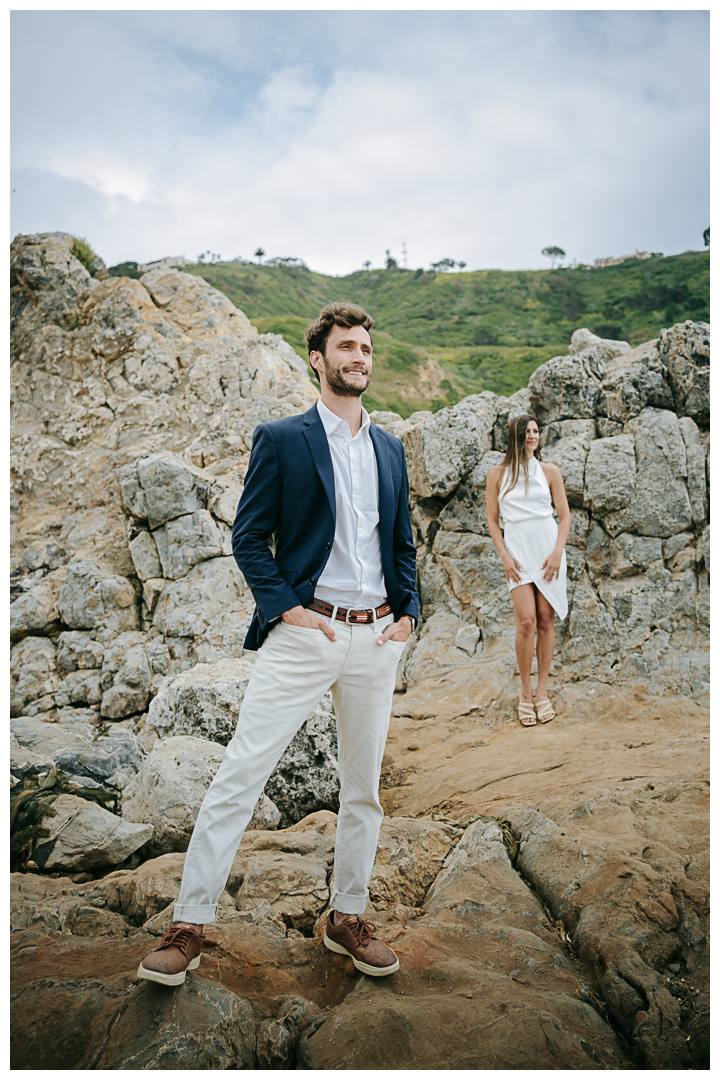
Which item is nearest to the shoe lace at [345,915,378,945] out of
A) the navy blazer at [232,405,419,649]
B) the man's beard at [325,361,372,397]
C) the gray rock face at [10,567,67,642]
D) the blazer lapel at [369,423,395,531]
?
the navy blazer at [232,405,419,649]

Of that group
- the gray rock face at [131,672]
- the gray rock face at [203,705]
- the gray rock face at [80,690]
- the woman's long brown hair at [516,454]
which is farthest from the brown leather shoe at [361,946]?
the gray rock face at [80,690]

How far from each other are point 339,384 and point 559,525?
3.59 metres

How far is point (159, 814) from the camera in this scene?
12.2 feet

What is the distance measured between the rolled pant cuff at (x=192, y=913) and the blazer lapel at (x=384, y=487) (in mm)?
1529

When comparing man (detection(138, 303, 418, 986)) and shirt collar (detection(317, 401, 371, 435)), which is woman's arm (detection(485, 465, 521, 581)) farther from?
shirt collar (detection(317, 401, 371, 435))

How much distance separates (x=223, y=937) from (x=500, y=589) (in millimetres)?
4867

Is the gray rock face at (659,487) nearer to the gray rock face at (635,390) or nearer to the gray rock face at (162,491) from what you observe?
the gray rock face at (635,390)

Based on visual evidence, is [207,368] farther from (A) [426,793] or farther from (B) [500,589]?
(A) [426,793]

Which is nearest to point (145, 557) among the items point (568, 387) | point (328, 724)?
point (328, 724)

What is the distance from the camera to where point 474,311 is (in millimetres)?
44188

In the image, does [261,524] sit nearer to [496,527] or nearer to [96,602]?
[496,527]

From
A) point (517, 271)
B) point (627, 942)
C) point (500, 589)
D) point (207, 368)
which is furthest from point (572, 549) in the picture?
point (517, 271)

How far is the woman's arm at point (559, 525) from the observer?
5375 millimetres

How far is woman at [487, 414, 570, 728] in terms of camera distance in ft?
17.6
